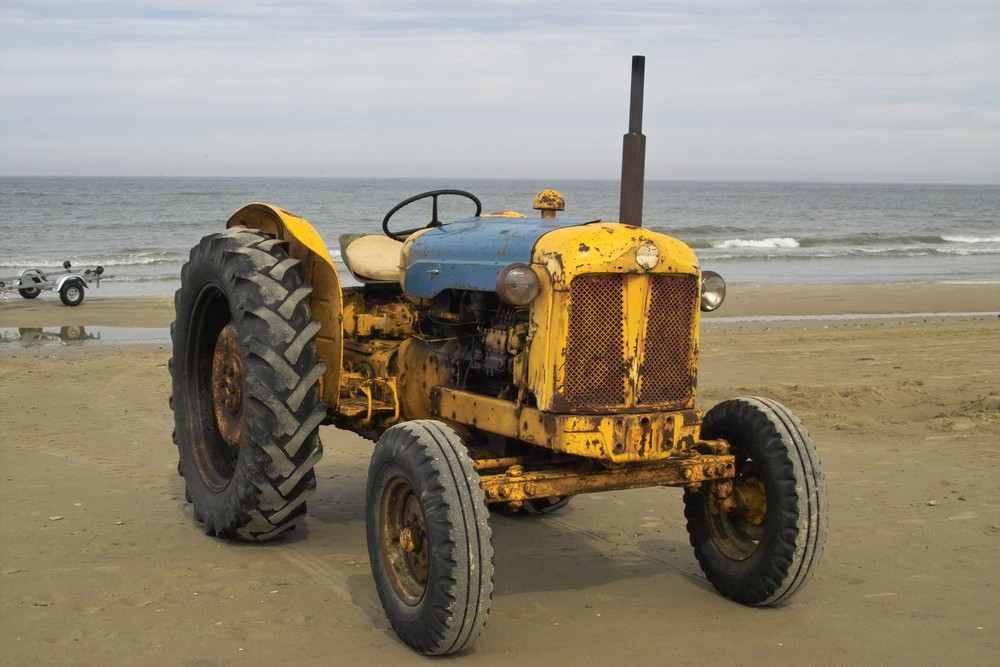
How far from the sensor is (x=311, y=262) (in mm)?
5484

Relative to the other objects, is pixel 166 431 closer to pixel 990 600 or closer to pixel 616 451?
pixel 616 451

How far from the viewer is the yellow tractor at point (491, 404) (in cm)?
399

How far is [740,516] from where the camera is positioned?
15.2ft

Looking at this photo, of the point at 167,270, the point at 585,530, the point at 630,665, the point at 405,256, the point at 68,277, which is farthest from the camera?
the point at 167,270

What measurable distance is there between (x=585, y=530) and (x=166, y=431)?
3845 millimetres

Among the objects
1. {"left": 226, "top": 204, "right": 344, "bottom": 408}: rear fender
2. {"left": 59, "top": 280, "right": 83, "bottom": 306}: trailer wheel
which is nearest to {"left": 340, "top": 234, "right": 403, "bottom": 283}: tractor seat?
{"left": 226, "top": 204, "right": 344, "bottom": 408}: rear fender

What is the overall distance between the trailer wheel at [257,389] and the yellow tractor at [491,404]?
0.01m

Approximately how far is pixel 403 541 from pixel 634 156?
75.2 inches

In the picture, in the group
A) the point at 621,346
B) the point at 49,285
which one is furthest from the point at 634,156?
the point at 49,285

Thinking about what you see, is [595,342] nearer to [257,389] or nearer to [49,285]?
[257,389]

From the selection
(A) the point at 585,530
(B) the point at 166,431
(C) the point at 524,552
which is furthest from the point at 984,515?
(B) the point at 166,431

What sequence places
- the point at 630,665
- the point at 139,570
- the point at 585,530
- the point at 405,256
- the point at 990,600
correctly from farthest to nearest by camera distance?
1. the point at 585,530
2. the point at 405,256
3. the point at 139,570
4. the point at 990,600
5. the point at 630,665

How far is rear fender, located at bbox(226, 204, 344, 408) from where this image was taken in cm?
527

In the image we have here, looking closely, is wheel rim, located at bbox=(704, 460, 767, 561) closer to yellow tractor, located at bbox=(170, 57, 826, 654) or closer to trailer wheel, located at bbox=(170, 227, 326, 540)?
yellow tractor, located at bbox=(170, 57, 826, 654)
